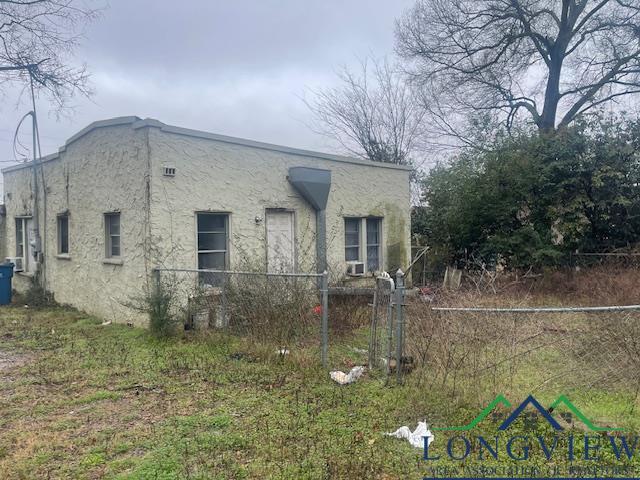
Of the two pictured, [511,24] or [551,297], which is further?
[511,24]

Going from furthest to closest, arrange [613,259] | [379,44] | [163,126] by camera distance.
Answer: [379,44]
[613,259]
[163,126]

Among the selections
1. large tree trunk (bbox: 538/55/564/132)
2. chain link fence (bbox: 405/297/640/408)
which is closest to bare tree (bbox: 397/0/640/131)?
large tree trunk (bbox: 538/55/564/132)

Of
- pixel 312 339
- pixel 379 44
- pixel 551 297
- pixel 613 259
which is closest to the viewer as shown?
pixel 312 339

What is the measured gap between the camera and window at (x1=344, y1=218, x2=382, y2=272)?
39.8 feet

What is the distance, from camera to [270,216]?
10.3m

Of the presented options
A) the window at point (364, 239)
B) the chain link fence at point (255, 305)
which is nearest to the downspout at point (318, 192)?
the window at point (364, 239)

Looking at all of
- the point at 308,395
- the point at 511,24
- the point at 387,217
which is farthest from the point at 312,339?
the point at 511,24

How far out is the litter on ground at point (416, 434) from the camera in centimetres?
390

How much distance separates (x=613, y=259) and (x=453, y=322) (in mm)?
10289

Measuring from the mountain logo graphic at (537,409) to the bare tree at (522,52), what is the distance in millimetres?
15832

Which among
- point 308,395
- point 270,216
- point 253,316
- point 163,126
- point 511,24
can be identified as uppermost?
point 511,24

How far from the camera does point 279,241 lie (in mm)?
10422

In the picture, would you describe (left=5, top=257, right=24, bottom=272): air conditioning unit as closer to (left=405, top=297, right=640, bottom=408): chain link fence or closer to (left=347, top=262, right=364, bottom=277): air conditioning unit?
(left=347, top=262, right=364, bottom=277): air conditioning unit

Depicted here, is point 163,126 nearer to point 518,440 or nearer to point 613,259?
point 518,440
